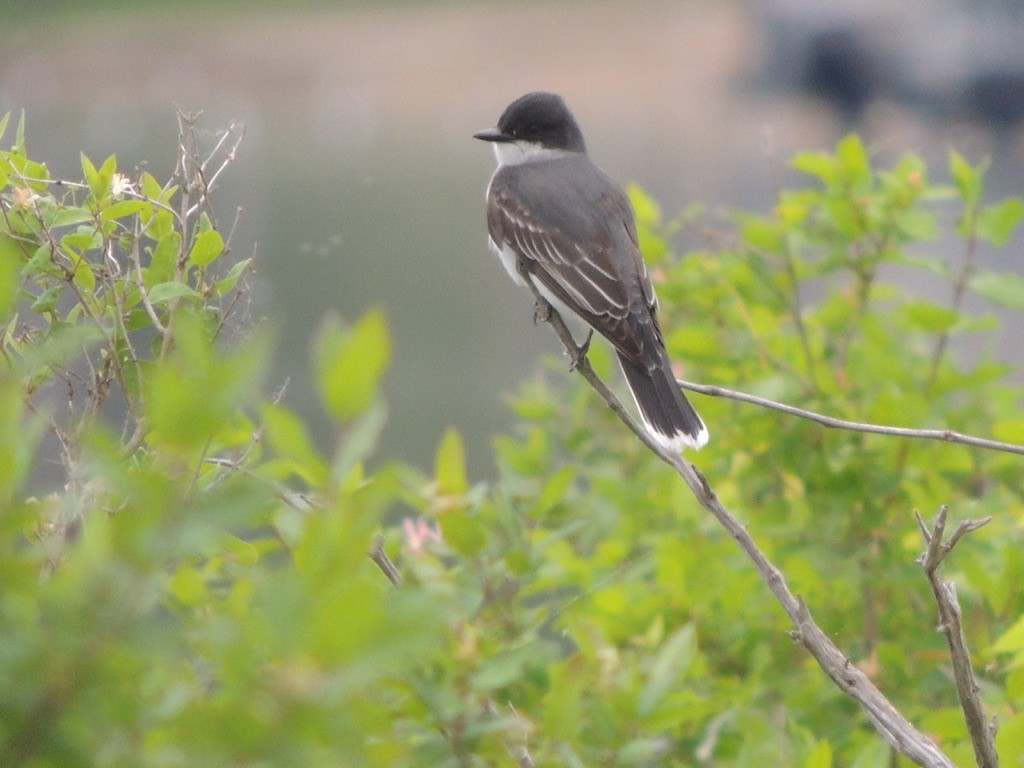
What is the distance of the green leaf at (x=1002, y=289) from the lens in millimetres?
3479

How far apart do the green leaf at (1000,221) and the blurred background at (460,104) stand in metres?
3.51

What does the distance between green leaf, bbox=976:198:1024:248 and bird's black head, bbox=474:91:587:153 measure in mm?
1748

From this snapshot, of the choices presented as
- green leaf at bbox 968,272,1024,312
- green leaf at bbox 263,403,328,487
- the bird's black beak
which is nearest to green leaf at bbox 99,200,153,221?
green leaf at bbox 263,403,328,487

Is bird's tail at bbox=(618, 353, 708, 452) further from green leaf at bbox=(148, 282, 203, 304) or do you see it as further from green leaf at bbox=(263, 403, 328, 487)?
green leaf at bbox=(263, 403, 328, 487)

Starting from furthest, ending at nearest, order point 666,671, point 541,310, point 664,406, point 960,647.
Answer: point 541,310 → point 664,406 → point 960,647 → point 666,671

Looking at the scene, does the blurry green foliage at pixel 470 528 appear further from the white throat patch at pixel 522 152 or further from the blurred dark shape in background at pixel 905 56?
the blurred dark shape in background at pixel 905 56

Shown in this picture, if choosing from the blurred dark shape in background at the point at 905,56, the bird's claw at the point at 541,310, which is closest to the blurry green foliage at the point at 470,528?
the bird's claw at the point at 541,310

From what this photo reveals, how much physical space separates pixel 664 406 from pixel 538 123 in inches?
65.5

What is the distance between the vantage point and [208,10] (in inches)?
932

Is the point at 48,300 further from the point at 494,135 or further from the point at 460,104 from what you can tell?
the point at 460,104

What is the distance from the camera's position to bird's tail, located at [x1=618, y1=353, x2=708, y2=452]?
352 centimetres

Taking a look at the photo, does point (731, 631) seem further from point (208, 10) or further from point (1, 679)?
point (208, 10)

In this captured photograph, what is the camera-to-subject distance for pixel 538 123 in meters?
4.94

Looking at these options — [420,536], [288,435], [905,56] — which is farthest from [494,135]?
[905,56]
